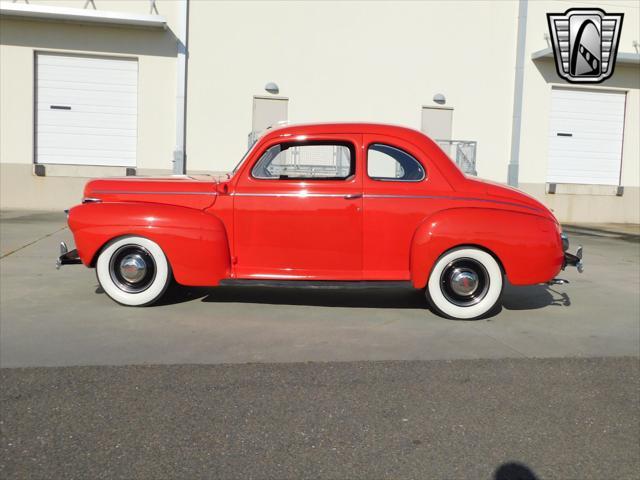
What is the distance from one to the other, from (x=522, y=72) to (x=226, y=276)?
1468 centimetres

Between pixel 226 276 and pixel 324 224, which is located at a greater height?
pixel 324 224

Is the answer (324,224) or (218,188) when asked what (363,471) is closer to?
(324,224)

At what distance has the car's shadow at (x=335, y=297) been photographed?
6359 millimetres

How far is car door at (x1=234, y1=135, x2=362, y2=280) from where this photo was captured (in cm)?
575

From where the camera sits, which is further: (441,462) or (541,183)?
(541,183)

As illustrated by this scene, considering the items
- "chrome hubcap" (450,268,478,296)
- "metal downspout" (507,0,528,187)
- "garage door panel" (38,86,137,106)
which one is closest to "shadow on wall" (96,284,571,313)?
"chrome hubcap" (450,268,478,296)

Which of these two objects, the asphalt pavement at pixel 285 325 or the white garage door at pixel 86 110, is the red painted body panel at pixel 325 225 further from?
the white garage door at pixel 86 110

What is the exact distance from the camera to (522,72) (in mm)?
17781

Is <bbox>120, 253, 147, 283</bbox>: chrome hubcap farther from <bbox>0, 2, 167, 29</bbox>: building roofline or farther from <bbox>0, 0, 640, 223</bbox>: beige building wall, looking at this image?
<bbox>0, 2, 167, 29</bbox>: building roofline

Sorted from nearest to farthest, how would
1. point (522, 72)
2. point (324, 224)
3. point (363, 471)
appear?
point (363, 471) → point (324, 224) → point (522, 72)

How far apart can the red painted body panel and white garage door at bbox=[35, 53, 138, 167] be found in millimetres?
11367

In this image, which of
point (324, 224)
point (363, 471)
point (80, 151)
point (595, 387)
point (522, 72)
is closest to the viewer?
point (363, 471)

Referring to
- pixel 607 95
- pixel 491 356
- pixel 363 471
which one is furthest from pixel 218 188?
pixel 607 95

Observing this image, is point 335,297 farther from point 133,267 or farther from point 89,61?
point 89,61
